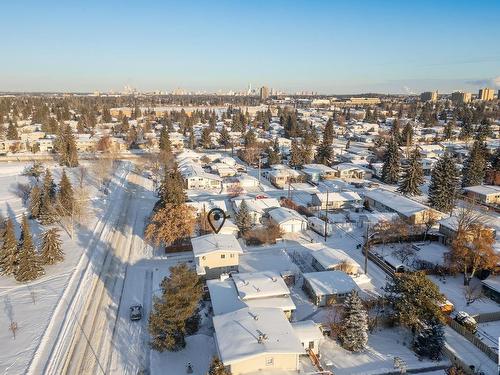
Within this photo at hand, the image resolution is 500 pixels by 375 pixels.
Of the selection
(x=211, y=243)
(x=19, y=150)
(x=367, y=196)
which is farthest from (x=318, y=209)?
(x=19, y=150)

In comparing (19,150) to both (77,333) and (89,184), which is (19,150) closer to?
(89,184)

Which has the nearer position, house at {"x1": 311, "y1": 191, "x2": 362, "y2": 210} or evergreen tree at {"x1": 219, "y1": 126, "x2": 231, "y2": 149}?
house at {"x1": 311, "y1": 191, "x2": 362, "y2": 210}

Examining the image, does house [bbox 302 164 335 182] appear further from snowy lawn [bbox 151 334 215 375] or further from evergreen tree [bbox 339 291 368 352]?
snowy lawn [bbox 151 334 215 375]

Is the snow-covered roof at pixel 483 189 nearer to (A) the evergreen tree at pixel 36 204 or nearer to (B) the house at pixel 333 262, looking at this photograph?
(B) the house at pixel 333 262

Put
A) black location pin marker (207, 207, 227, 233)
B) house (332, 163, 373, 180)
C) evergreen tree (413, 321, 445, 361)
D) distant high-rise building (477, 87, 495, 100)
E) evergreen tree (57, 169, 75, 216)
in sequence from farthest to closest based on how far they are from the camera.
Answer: distant high-rise building (477, 87, 495, 100), house (332, 163, 373, 180), evergreen tree (57, 169, 75, 216), black location pin marker (207, 207, 227, 233), evergreen tree (413, 321, 445, 361)

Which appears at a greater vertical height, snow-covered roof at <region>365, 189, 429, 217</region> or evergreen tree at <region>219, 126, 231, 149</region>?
evergreen tree at <region>219, 126, 231, 149</region>

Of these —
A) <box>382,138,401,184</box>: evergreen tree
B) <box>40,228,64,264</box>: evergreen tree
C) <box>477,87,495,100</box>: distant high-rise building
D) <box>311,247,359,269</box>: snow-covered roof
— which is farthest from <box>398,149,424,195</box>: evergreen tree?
<box>477,87,495,100</box>: distant high-rise building

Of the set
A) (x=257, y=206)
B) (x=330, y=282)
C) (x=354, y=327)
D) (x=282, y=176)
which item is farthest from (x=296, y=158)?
(x=354, y=327)
